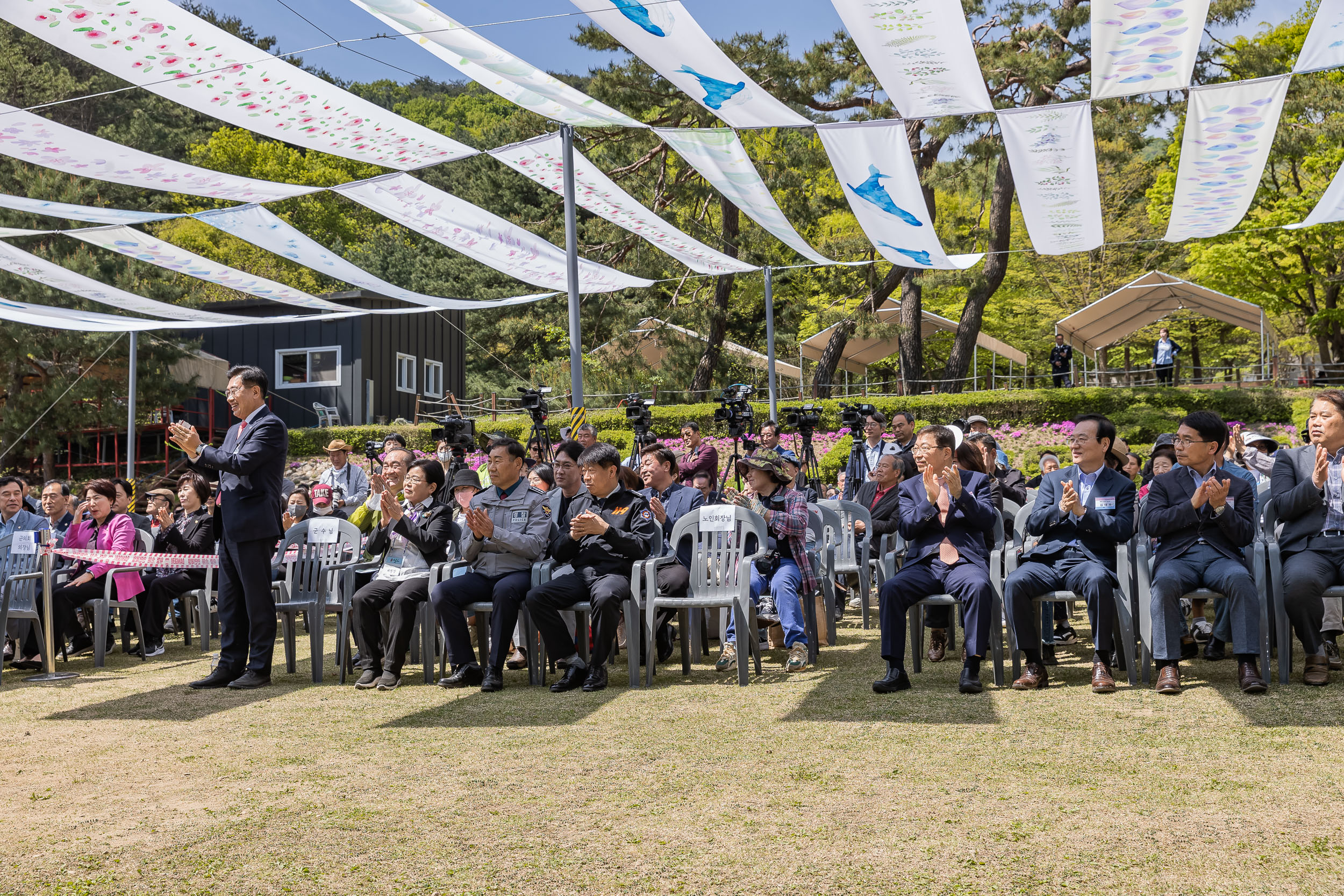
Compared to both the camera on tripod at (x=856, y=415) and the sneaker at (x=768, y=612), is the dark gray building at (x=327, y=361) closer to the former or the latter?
the camera on tripod at (x=856, y=415)

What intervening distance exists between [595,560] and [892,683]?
1562mm

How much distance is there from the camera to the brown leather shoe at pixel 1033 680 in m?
4.79

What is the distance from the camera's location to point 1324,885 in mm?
2322

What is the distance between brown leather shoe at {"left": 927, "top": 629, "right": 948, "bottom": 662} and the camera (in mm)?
5688

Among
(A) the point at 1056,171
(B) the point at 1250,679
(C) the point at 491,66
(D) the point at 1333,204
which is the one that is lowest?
(B) the point at 1250,679

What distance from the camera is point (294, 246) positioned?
9.50 m

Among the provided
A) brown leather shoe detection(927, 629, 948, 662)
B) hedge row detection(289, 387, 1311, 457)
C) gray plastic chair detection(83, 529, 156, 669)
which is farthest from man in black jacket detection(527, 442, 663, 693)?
hedge row detection(289, 387, 1311, 457)

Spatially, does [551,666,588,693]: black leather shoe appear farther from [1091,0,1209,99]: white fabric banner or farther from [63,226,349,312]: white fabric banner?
[63,226,349,312]: white fabric banner

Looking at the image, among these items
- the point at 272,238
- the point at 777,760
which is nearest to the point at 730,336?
the point at 272,238

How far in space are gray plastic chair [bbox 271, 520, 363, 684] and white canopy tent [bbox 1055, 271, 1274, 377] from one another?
1839cm

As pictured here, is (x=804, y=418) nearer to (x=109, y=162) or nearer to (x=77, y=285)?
(x=109, y=162)

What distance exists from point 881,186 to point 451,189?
27604mm

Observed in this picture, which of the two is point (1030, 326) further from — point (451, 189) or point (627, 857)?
point (627, 857)

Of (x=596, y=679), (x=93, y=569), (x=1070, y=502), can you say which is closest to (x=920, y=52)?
(x=1070, y=502)
